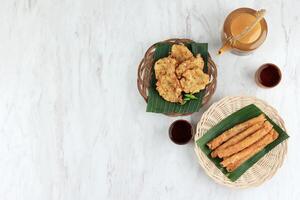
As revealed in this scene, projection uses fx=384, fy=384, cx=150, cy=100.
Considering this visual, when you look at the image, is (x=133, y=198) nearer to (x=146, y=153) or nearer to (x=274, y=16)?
(x=146, y=153)

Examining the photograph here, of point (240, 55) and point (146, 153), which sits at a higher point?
point (240, 55)

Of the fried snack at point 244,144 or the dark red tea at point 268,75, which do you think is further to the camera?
the dark red tea at point 268,75

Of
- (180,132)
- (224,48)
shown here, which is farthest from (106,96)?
(224,48)

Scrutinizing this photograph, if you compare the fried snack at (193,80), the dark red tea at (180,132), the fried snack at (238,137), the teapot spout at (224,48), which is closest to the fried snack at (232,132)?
the fried snack at (238,137)

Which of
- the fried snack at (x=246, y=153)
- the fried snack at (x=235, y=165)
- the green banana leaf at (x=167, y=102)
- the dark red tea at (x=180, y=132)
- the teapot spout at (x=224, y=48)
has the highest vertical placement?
the teapot spout at (x=224, y=48)

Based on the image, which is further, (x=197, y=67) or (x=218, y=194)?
(x=218, y=194)

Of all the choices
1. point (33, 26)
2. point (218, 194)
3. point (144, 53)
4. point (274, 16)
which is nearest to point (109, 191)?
point (218, 194)

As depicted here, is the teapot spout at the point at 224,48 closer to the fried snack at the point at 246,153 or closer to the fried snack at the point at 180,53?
the fried snack at the point at 180,53

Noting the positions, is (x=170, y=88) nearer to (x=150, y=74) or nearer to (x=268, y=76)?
(x=150, y=74)
